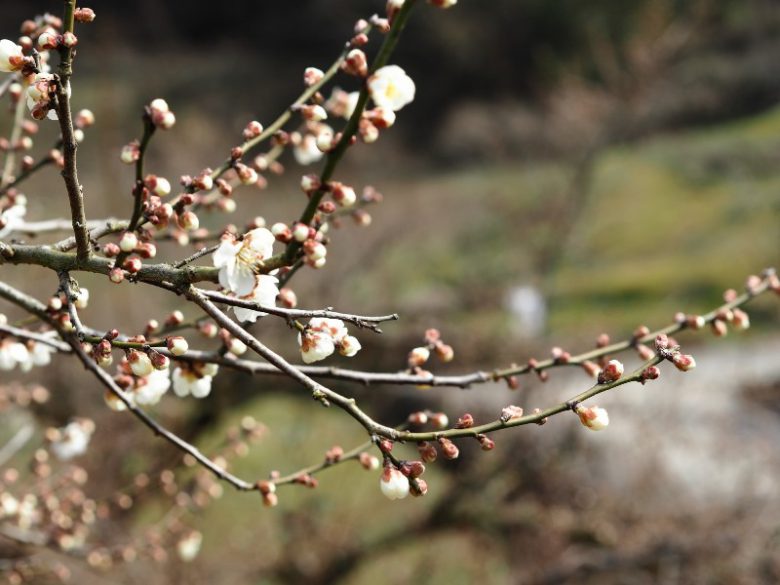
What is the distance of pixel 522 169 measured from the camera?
207 inches

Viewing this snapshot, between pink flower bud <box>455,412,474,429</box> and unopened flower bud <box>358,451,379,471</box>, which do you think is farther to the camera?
unopened flower bud <box>358,451,379,471</box>

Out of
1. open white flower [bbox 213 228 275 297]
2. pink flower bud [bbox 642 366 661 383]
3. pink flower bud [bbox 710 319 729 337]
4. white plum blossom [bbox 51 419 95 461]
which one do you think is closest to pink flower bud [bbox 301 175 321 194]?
open white flower [bbox 213 228 275 297]

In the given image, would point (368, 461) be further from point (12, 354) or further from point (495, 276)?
point (495, 276)

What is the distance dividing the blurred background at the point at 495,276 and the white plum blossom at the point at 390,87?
715 millimetres

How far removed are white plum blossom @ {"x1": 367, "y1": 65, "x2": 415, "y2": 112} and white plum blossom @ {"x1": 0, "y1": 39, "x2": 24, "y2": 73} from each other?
7.6 inches

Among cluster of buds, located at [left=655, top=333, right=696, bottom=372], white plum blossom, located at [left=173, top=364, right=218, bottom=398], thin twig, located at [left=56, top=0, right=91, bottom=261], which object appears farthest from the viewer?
white plum blossom, located at [left=173, top=364, right=218, bottom=398]

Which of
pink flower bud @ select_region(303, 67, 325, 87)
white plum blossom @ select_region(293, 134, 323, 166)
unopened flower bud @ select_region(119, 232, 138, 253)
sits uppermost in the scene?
white plum blossom @ select_region(293, 134, 323, 166)

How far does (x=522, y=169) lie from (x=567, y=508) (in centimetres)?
327

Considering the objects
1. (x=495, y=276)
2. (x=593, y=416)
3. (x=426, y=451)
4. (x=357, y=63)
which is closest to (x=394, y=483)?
(x=426, y=451)

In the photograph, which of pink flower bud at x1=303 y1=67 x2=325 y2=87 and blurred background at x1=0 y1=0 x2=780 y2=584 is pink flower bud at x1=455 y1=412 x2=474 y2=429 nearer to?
pink flower bud at x1=303 y1=67 x2=325 y2=87

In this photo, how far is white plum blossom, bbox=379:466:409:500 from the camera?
0.45 meters

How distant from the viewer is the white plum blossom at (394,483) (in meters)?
0.45

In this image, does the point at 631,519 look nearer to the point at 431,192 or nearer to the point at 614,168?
the point at 431,192

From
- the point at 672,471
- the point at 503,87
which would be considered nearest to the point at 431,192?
the point at 503,87
